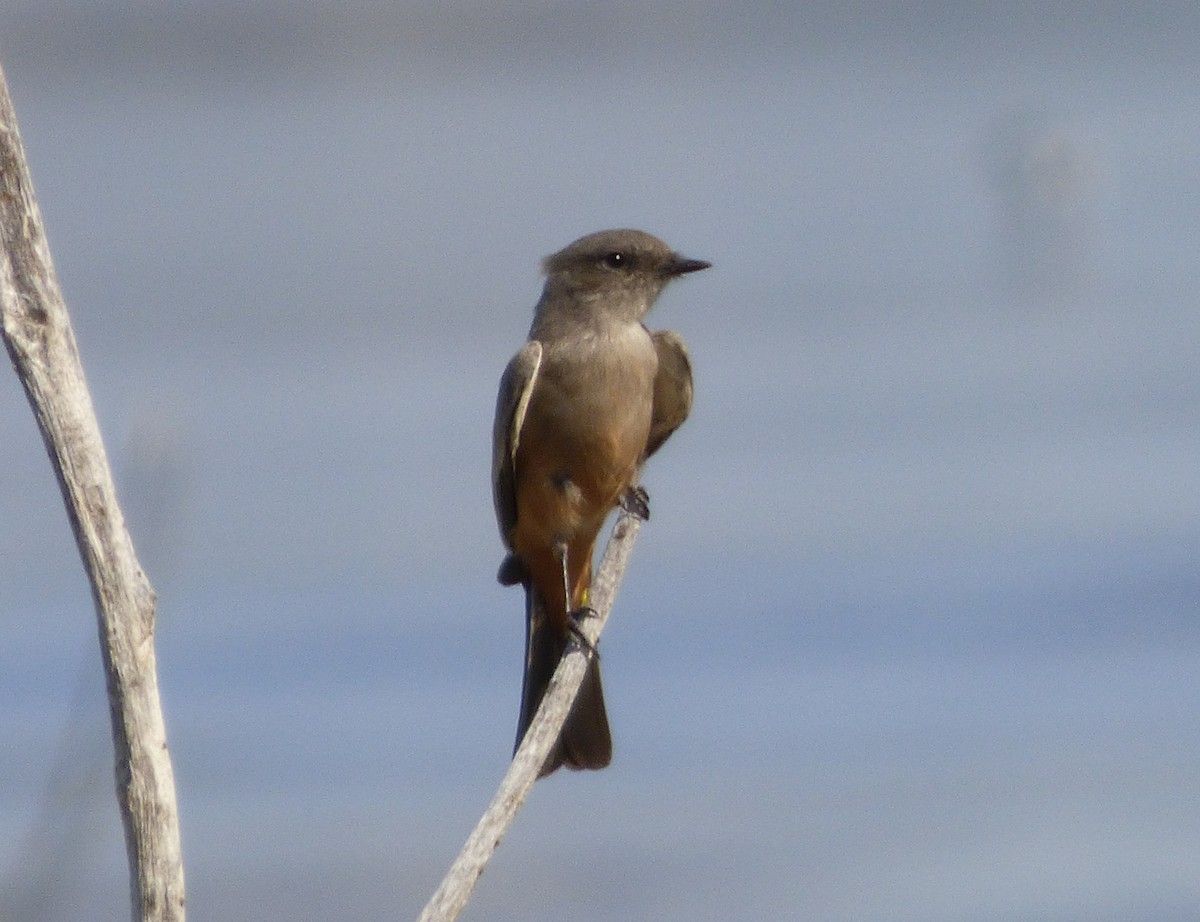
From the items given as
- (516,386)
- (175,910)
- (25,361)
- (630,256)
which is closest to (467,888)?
(175,910)

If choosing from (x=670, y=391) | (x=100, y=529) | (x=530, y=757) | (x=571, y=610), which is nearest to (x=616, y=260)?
(x=670, y=391)

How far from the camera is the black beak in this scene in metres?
6.38

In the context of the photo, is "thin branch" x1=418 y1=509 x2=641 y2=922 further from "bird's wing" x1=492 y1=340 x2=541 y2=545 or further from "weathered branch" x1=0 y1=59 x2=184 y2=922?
"bird's wing" x1=492 y1=340 x2=541 y2=545

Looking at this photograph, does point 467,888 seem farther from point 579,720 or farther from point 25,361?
point 579,720

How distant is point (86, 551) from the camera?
302 cm

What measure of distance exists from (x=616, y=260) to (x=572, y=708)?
5.90 feet

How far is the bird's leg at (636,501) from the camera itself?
608cm

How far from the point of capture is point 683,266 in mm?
6453

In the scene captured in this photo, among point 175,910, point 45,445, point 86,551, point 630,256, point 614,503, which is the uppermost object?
point 630,256

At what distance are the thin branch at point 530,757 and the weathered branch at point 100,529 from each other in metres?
→ 0.56

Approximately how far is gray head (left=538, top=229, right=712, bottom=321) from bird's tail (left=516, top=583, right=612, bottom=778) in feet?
3.88

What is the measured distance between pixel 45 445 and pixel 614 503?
10.9 ft

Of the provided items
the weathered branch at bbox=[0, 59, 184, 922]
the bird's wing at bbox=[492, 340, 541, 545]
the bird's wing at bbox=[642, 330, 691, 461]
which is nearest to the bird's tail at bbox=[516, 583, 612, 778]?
the bird's wing at bbox=[492, 340, 541, 545]

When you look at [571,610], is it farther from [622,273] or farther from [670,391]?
[622,273]
